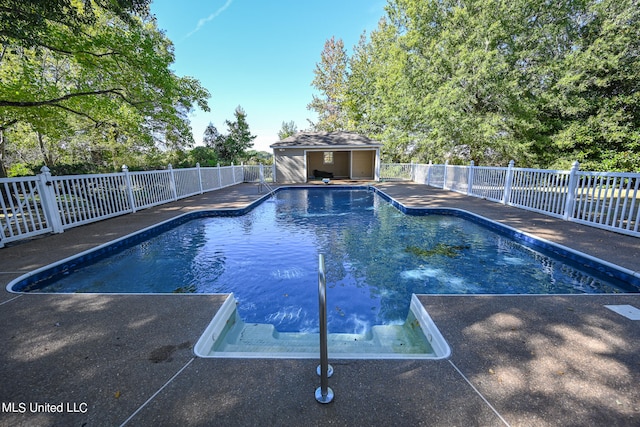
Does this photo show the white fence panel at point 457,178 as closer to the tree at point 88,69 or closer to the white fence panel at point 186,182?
the tree at point 88,69

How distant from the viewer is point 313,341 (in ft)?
8.68

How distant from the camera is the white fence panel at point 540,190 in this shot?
6316 millimetres

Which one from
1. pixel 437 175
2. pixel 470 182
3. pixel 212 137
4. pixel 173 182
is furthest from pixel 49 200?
pixel 212 137

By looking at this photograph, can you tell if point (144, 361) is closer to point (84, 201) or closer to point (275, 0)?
point (84, 201)

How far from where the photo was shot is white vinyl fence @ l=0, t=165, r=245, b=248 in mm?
5008

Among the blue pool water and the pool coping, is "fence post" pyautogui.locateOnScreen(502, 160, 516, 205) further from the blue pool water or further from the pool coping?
the blue pool water

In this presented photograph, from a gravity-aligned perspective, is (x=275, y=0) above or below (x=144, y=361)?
above

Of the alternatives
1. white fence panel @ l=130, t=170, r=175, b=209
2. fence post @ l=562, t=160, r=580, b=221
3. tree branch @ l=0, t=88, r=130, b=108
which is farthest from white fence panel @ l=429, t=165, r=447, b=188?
tree branch @ l=0, t=88, r=130, b=108

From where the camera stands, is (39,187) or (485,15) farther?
(485,15)

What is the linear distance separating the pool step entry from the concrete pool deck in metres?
0.10

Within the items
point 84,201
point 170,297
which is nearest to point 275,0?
point 84,201

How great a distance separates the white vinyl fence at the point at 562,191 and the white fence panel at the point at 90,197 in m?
11.1

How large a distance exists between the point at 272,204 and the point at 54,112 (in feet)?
26.3

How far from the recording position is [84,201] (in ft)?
21.4
